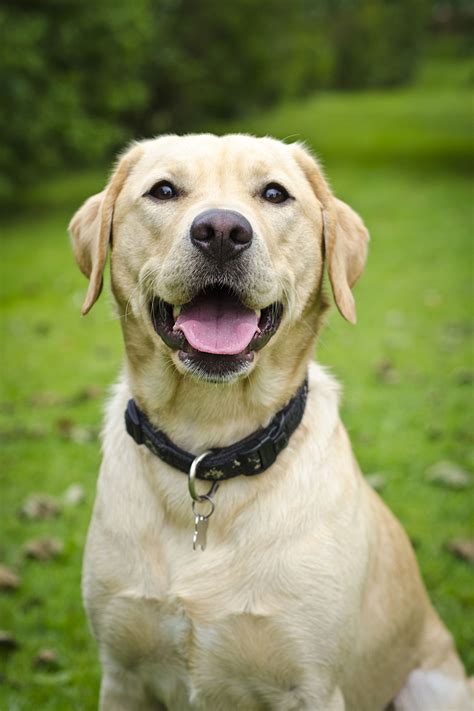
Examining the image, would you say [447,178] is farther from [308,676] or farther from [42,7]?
[308,676]

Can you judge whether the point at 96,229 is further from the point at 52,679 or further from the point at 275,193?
the point at 52,679

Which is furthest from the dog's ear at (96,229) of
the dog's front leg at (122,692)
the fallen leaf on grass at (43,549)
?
the fallen leaf on grass at (43,549)

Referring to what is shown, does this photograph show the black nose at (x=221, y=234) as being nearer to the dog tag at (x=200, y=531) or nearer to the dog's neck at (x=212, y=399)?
the dog's neck at (x=212, y=399)

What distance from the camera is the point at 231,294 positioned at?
2.56 metres

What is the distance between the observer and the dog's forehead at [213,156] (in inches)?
107

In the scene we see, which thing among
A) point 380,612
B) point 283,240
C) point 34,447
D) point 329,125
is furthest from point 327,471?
point 329,125

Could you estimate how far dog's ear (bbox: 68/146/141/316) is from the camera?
2.80 m

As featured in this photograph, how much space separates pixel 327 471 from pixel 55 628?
1.83 m

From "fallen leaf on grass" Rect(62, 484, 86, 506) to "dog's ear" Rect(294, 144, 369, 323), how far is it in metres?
2.61

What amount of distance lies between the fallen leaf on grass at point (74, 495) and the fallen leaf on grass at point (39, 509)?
71 mm

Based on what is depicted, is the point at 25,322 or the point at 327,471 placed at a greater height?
the point at 327,471

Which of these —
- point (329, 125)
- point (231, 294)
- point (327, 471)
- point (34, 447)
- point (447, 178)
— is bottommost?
point (329, 125)

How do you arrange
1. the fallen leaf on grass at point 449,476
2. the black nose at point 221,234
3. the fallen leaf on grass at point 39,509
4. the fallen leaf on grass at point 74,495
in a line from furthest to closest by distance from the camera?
1. the fallen leaf on grass at point 449,476
2. the fallen leaf on grass at point 74,495
3. the fallen leaf on grass at point 39,509
4. the black nose at point 221,234

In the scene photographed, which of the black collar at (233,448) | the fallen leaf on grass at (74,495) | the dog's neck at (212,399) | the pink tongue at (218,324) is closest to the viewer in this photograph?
the pink tongue at (218,324)
